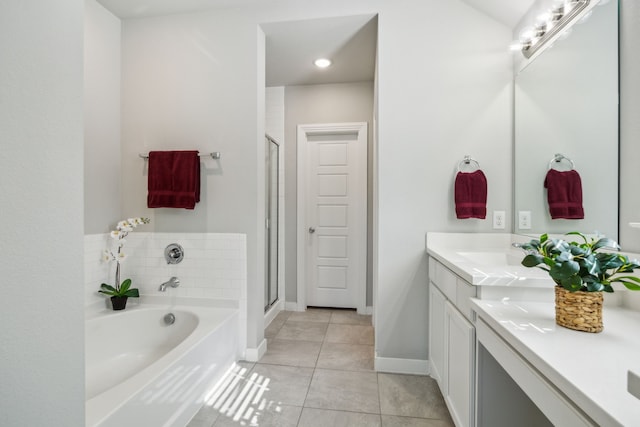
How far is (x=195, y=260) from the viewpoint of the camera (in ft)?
7.75

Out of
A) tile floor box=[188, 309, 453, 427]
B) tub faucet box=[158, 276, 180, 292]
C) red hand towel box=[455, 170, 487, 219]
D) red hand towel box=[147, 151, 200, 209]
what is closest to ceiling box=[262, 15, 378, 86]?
red hand towel box=[147, 151, 200, 209]

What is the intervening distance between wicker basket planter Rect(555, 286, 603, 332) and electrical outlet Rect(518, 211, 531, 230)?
1.11 m

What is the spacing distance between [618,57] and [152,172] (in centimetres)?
276

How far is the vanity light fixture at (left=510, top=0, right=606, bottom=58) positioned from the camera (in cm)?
150

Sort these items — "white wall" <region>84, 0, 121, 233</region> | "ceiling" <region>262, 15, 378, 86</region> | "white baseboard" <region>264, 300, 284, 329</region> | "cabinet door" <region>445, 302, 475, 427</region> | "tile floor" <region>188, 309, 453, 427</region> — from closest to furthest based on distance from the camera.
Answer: "cabinet door" <region>445, 302, 475, 427</region> < "tile floor" <region>188, 309, 453, 427</region> < "white wall" <region>84, 0, 121, 233</region> < "ceiling" <region>262, 15, 378, 86</region> < "white baseboard" <region>264, 300, 284, 329</region>

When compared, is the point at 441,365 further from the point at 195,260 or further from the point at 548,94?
the point at 195,260

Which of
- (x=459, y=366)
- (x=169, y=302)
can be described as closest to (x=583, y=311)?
(x=459, y=366)

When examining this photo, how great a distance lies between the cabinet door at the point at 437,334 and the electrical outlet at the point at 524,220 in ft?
2.29

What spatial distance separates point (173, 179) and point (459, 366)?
2.20 metres

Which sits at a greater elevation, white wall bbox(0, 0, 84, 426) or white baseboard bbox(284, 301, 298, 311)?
white wall bbox(0, 0, 84, 426)

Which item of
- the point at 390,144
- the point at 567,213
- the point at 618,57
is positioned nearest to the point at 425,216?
the point at 390,144

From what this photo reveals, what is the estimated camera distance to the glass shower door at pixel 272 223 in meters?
3.02

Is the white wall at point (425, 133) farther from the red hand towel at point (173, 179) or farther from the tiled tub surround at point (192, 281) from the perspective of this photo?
the red hand towel at point (173, 179)

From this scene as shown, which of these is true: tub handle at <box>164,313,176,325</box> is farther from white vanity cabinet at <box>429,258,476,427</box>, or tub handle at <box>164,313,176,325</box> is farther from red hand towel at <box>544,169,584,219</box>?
red hand towel at <box>544,169,584,219</box>
